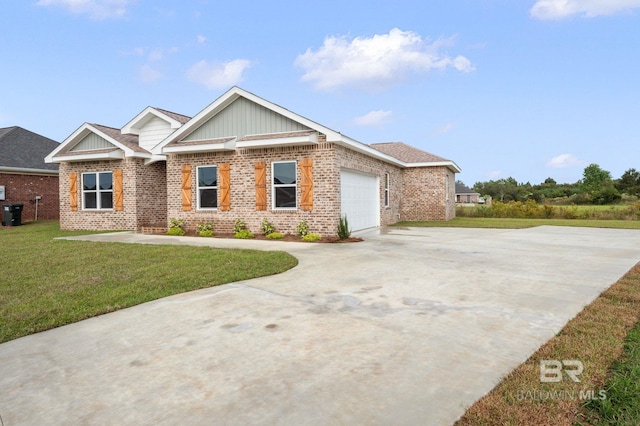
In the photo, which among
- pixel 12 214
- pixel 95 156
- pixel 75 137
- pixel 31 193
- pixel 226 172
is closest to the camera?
pixel 226 172

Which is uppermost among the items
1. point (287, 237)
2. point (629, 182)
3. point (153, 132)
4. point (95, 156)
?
point (153, 132)

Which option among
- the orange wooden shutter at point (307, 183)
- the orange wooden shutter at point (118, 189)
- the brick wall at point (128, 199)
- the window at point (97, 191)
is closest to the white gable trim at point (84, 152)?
the brick wall at point (128, 199)

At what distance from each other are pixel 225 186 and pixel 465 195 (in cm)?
6297

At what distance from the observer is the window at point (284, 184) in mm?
13398

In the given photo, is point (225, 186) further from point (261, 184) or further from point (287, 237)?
point (287, 237)

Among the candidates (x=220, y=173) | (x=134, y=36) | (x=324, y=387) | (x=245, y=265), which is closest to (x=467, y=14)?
(x=220, y=173)

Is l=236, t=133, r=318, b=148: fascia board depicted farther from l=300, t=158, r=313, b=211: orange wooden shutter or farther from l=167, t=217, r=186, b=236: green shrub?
l=167, t=217, r=186, b=236: green shrub

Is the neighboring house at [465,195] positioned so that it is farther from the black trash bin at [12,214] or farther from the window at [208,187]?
the black trash bin at [12,214]

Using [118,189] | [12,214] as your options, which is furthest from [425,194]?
[12,214]

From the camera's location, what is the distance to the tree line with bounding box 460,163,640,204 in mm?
41656

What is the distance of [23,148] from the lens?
22.8 m

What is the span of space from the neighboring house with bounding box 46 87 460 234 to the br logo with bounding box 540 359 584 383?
979cm

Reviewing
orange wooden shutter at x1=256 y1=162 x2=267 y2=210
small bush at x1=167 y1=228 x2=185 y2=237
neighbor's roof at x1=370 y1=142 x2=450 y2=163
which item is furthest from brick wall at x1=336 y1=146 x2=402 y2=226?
small bush at x1=167 y1=228 x2=185 y2=237

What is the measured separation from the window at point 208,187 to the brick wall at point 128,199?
12.6ft
